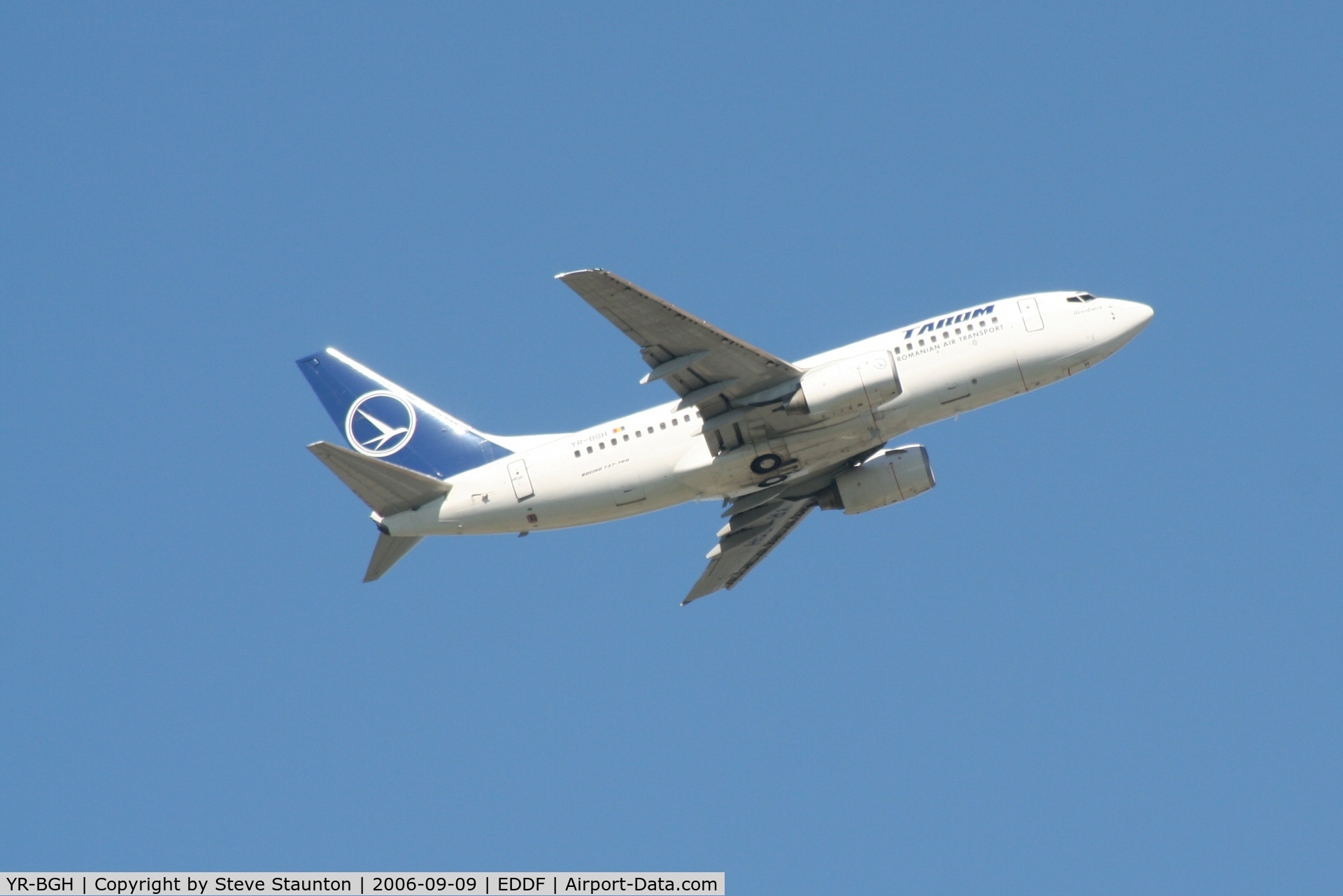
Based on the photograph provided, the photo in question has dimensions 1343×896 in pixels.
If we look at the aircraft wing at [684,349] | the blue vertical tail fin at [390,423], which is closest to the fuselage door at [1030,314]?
the aircraft wing at [684,349]

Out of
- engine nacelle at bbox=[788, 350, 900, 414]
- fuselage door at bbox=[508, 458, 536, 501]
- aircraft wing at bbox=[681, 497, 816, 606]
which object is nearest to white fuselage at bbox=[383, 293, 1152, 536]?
fuselage door at bbox=[508, 458, 536, 501]

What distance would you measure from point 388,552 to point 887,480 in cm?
1653

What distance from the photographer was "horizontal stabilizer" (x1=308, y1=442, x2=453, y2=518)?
42.6 m

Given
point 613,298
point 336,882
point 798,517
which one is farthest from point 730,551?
point 336,882

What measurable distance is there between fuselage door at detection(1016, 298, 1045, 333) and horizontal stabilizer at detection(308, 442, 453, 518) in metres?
18.5

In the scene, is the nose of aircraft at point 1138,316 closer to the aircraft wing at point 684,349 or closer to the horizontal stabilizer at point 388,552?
the aircraft wing at point 684,349

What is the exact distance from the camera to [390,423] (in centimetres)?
4759

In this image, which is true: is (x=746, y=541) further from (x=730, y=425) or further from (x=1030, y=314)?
(x=1030, y=314)

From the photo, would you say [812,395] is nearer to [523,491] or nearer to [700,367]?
[700,367]

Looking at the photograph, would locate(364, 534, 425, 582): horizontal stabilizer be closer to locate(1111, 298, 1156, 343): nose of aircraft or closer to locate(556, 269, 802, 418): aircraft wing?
locate(556, 269, 802, 418): aircraft wing

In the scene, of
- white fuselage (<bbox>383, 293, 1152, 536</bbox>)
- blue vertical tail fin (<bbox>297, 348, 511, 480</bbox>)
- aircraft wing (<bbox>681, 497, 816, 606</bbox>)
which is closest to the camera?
white fuselage (<bbox>383, 293, 1152, 536</bbox>)

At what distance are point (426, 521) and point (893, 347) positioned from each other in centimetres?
→ 1533

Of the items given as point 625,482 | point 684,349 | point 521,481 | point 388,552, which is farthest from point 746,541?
point 388,552

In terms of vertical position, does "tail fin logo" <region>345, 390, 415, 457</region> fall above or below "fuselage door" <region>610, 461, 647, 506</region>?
above
